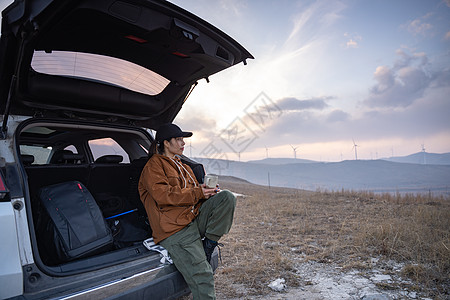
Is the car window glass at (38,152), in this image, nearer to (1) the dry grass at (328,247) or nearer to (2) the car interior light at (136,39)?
(2) the car interior light at (136,39)

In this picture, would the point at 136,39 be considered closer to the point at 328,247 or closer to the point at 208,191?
the point at 208,191

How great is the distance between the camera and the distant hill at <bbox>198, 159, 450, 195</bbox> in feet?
477

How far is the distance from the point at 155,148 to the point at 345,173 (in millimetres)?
191784

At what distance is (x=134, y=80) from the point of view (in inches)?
103

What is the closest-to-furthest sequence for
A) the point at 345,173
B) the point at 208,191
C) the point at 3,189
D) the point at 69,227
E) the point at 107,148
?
the point at 3,189 < the point at 69,227 < the point at 208,191 < the point at 107,148 < the point at 345,173

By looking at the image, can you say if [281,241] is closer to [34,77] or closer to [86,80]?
[86,80]

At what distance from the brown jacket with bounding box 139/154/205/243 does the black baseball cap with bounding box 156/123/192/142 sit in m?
0.27

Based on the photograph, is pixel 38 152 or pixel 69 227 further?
pixel 38 152

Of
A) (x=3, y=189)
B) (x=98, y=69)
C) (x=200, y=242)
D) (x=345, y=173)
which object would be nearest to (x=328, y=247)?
(x=200, y=242)

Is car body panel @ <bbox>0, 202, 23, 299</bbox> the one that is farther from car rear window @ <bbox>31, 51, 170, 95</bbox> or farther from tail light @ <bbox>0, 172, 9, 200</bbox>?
car rear window @ <bbox>31, 51, 170, 95</bbox>

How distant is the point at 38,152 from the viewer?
3412 millimetres

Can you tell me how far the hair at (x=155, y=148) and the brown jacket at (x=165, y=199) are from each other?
0.22m

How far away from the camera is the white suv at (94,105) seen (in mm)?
1487

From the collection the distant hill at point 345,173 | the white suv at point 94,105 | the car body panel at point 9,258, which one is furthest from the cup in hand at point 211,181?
the distant hill at point 345,173
